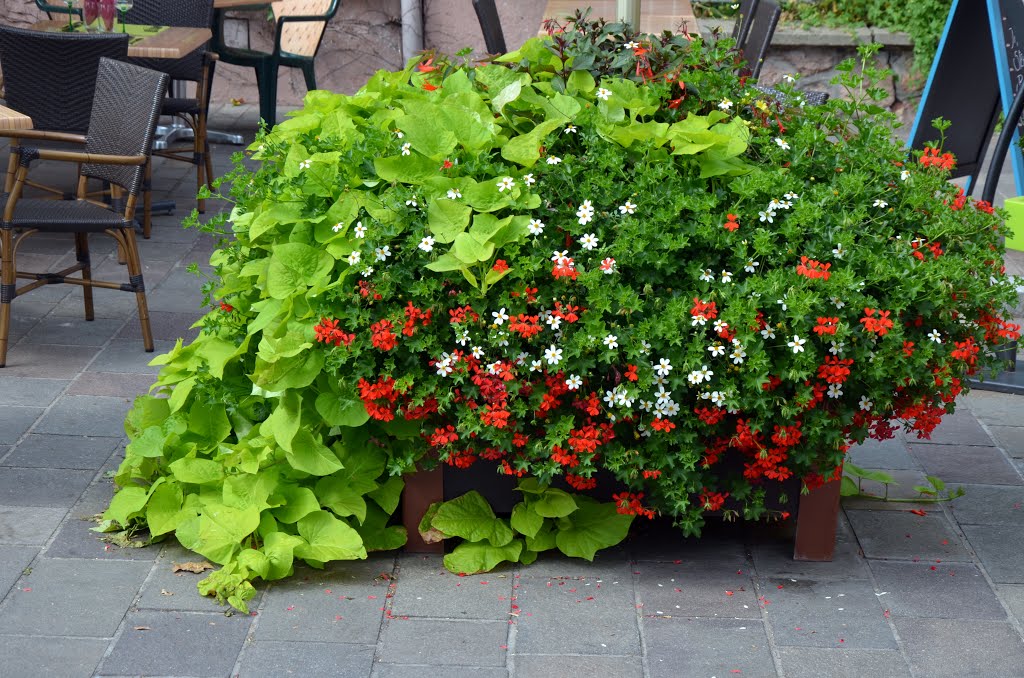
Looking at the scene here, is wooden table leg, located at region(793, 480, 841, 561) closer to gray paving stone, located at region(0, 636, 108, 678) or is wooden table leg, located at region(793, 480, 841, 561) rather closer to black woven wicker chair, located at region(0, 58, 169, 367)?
gray paving stone, located at region(0, 636, 108, 678)

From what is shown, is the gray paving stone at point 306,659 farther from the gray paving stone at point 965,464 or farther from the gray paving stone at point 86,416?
the gray paving stone at point 965,464

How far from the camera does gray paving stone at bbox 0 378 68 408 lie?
421 centimetres

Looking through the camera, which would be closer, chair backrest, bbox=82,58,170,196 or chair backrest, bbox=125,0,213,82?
chair backrest, bbox=82,58,170,196

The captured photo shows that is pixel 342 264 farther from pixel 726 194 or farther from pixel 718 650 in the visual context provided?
pixel 718 650

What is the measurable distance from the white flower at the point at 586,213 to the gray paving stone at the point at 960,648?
1189 mm

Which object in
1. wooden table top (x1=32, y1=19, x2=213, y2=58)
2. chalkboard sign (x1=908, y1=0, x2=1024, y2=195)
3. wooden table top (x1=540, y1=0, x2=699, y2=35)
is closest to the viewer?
chalkboard sign (x1=908, y1=0, x2=1024, y2=195)

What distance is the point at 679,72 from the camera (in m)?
3.32

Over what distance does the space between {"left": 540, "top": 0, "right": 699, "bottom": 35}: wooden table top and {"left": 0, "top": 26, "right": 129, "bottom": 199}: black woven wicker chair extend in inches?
84.7

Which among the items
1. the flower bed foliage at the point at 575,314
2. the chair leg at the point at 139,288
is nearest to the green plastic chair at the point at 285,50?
the chair leg at the point at 139,288

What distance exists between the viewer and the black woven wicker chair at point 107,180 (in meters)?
4.52

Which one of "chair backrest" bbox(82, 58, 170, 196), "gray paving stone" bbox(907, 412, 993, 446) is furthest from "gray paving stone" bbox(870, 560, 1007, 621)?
"chair backrest" bbox(82, 58, 170, 196)

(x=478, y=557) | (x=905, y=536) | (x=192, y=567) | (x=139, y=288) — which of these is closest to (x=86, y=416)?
(x=139, y=288)

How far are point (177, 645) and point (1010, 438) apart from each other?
276 centimetres

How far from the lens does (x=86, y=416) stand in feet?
→ 13.5
